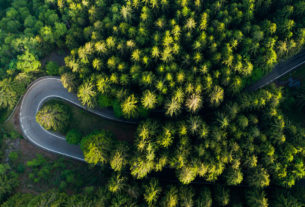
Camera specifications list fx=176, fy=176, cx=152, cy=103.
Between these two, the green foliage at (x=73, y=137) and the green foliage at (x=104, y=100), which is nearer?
the green foliage at (x=104, y=100)

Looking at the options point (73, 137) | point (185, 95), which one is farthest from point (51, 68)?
point (185, 95)

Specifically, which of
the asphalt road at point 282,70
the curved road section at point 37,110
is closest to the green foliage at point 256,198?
the asphalt road at point 282,70

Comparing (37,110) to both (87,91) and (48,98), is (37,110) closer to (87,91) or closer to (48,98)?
(48,98)

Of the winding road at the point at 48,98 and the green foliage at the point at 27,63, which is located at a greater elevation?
the green foliage at the point at 27,63

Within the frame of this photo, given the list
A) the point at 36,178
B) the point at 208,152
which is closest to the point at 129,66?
the point at 208,152

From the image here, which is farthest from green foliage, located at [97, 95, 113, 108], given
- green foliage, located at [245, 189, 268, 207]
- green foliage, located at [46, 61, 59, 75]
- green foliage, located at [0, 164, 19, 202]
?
green foliage, located at [245, 189, 268, 207]

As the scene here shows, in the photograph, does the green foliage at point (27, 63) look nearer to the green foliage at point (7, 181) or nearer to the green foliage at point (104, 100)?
the green foliage at point (104, 100)

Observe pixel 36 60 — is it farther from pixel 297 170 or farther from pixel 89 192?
pixel 297 170
